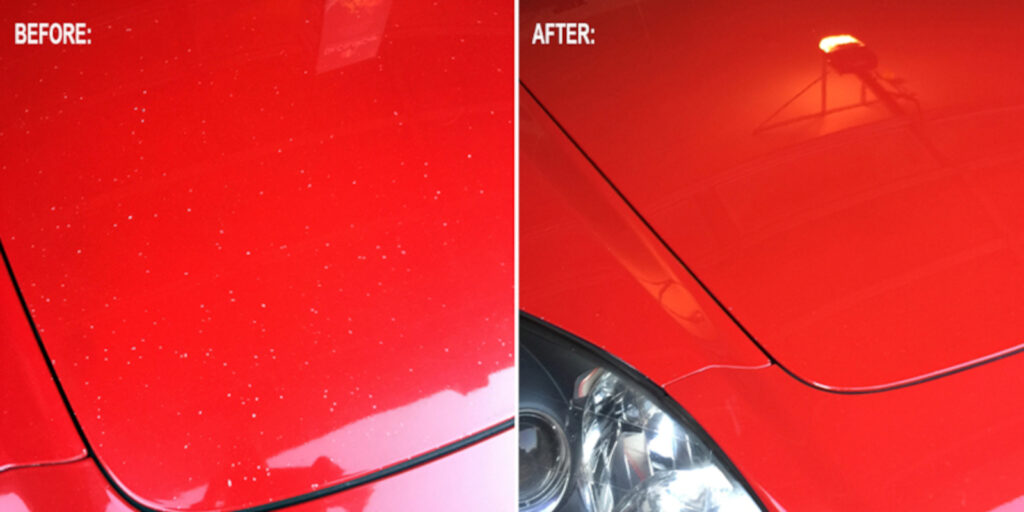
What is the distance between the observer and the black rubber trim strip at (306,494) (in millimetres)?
579

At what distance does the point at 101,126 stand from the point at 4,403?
235 mm

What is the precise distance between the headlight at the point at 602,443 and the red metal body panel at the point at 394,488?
4 centimetres

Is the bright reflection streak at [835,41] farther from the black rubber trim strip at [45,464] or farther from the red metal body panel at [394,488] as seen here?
the black rubber trim strip at [45,464]

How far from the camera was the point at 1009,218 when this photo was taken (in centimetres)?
70

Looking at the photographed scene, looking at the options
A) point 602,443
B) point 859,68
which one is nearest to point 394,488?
point 602,443

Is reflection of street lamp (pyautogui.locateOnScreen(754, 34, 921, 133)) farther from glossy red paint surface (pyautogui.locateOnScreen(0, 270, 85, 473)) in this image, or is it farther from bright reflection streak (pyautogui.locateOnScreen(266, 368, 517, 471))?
glossy red paint surface (pyautogui.locateOnScreen(0, 270, 85, 473))

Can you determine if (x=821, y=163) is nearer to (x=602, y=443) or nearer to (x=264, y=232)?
(x=602, y=443)

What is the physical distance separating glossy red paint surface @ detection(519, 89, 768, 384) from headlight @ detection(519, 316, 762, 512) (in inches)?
0.9

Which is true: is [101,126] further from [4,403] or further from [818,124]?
[818,124]

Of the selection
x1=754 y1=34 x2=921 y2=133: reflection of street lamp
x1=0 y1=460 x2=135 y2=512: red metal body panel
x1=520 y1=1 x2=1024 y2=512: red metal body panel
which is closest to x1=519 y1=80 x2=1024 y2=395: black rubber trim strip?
x1=520 y1=1 x2=1024 y2=512: red metal body panel

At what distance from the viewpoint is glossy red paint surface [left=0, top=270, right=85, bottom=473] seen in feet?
1.88

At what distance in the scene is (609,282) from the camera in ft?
2.14

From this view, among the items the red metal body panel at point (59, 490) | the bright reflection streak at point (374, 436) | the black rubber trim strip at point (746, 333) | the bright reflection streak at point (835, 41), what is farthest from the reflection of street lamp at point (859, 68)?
the red metal body panel at point (59, 490)

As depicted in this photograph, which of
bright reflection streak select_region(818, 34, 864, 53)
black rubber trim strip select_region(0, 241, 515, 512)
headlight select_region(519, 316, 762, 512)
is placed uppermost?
bright reflection streak select_region(818, 34, 864, 53)
